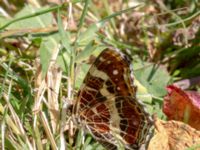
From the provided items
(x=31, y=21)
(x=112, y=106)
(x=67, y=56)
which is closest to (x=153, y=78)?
(x=67, y=56)

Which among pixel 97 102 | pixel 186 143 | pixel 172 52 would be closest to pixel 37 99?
pixel 97 102

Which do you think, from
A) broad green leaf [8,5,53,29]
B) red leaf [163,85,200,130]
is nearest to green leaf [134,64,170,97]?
red leaf [163,85,200,130]

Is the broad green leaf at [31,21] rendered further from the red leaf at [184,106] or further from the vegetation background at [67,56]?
the red leaf at [184,106]

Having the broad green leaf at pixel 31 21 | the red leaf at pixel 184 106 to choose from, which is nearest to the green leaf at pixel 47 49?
the broad green leaf at pixel 31 21

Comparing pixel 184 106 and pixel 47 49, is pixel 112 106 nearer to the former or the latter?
pixel 184 106

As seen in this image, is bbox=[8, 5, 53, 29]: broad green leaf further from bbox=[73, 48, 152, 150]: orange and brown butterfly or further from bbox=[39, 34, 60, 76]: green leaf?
bbox=[73, 48, 152, 150]: orange and brown butterfly

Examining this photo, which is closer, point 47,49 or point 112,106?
point 112,106
